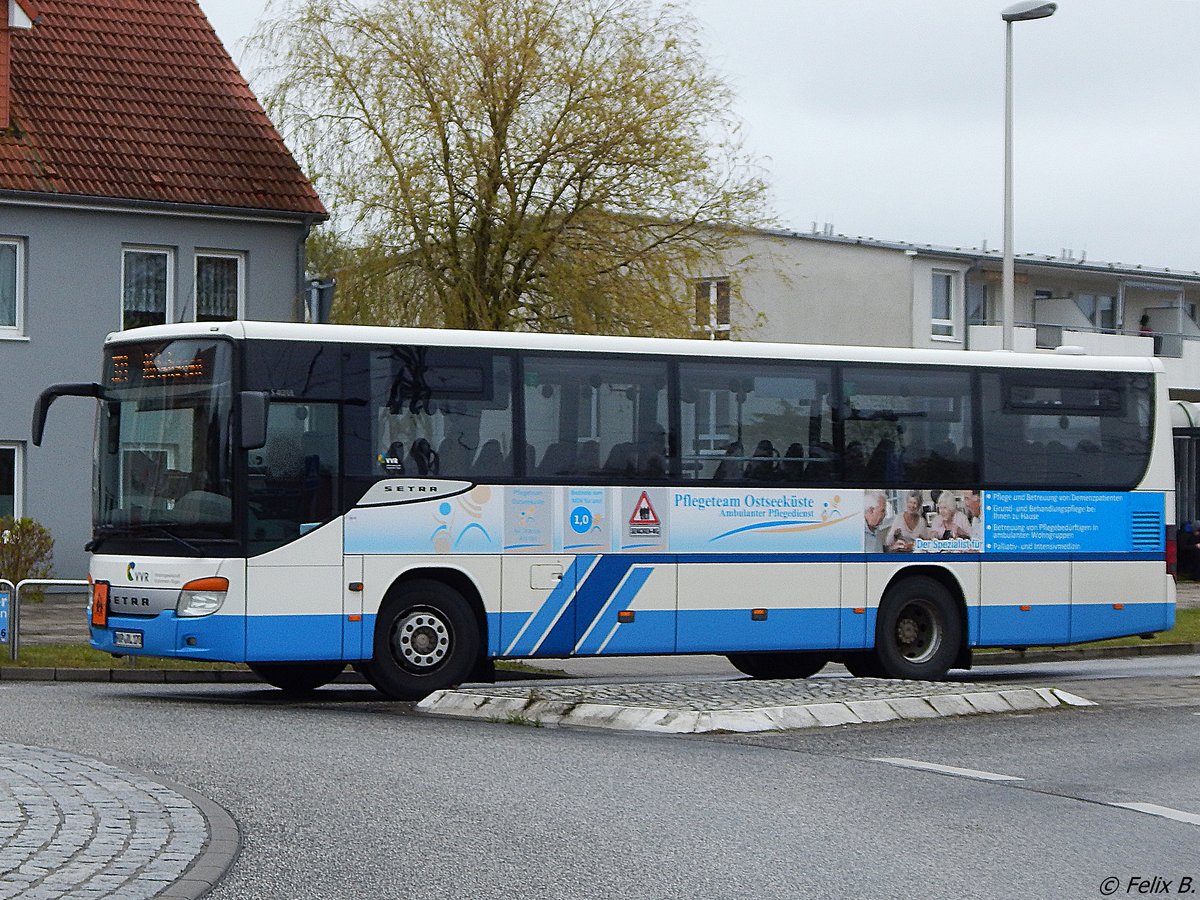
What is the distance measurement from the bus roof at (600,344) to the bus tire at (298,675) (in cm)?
287

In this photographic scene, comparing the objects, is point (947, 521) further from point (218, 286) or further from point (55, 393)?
point (218, 286)

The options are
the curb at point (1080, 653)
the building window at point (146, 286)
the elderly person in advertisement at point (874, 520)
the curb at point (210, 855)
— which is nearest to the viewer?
the curb at point (210, 855)

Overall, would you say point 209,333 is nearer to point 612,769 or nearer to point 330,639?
point 330,639

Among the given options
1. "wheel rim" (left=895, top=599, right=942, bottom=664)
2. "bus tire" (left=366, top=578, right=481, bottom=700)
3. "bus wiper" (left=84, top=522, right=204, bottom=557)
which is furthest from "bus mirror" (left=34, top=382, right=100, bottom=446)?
"wheel rim" (left=895, top=599, right=942, bottom=664)

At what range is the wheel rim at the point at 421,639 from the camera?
54.1ft

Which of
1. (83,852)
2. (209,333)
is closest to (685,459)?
(209,333)

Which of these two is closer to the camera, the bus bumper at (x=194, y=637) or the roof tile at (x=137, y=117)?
the bus bumper at (x=194, y=637)

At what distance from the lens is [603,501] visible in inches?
677

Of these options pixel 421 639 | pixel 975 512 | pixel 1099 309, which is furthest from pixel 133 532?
pixel 1099 309

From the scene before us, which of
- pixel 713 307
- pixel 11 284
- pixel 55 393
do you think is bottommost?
pixel 55 393

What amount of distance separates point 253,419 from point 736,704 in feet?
14.3

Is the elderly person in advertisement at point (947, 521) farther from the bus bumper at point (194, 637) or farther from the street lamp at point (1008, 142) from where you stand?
the street lamp at point (1008, 142)

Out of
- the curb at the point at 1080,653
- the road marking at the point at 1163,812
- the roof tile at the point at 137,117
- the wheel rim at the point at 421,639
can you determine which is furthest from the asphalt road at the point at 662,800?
the roof tile at the point at 137,117

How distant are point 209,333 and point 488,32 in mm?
16254
